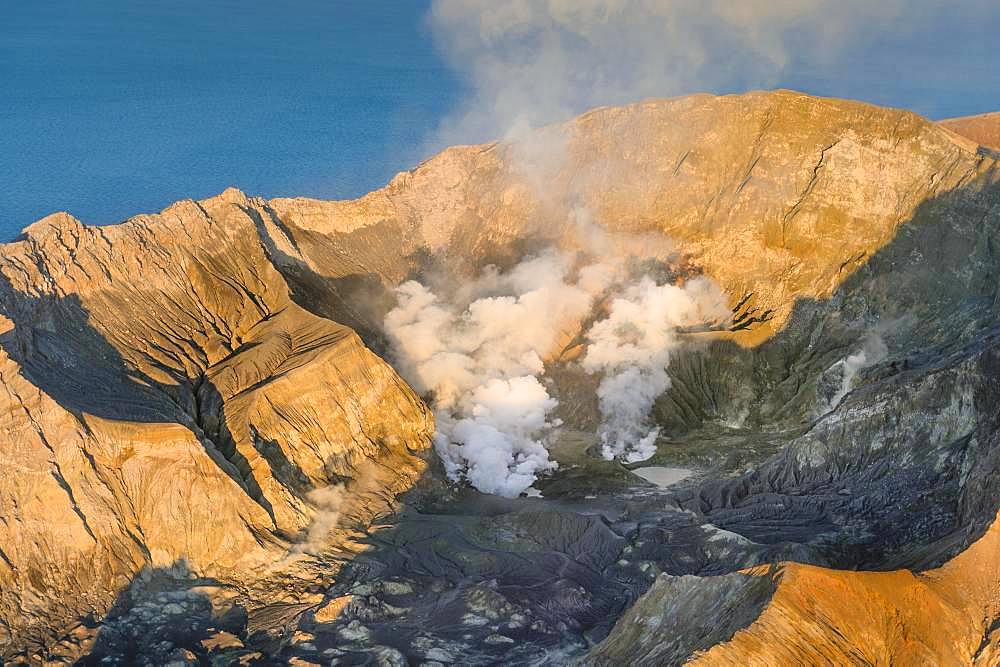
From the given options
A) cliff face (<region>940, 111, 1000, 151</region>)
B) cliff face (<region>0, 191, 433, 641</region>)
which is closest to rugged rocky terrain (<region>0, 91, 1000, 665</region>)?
cliff face (<region>0, 191, 433, 641</region>)

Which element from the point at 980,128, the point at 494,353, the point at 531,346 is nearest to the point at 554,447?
the point at 494,353

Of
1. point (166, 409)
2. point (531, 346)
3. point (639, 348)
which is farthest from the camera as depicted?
point (531, 346)

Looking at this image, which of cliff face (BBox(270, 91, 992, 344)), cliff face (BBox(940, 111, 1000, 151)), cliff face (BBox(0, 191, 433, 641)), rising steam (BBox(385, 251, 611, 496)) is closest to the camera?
cliff face (BBox(0, 191, 433, 641))

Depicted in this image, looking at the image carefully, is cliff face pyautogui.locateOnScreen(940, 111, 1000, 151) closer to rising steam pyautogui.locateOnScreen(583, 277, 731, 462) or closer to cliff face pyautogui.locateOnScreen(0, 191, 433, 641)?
rising steam pyautogui.locateOnScreen(583, 277, 731, 462)

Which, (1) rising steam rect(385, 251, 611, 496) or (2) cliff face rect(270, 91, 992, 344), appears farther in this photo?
(2) cliff face rect(270, 91, 992, 344)

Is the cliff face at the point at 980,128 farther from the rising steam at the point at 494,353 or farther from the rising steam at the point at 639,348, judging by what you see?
the rising steam at the point at 494,353

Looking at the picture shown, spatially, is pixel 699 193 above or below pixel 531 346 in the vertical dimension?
above

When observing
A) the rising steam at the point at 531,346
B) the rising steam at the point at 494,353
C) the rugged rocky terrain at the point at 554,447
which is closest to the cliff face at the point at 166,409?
the rugged rocky terrain at the point at 554,447

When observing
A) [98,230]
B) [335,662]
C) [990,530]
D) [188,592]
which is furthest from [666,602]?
[98,230]

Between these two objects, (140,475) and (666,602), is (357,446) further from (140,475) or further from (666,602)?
(666,602)

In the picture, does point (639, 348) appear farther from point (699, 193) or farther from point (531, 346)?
point (699, 193)
